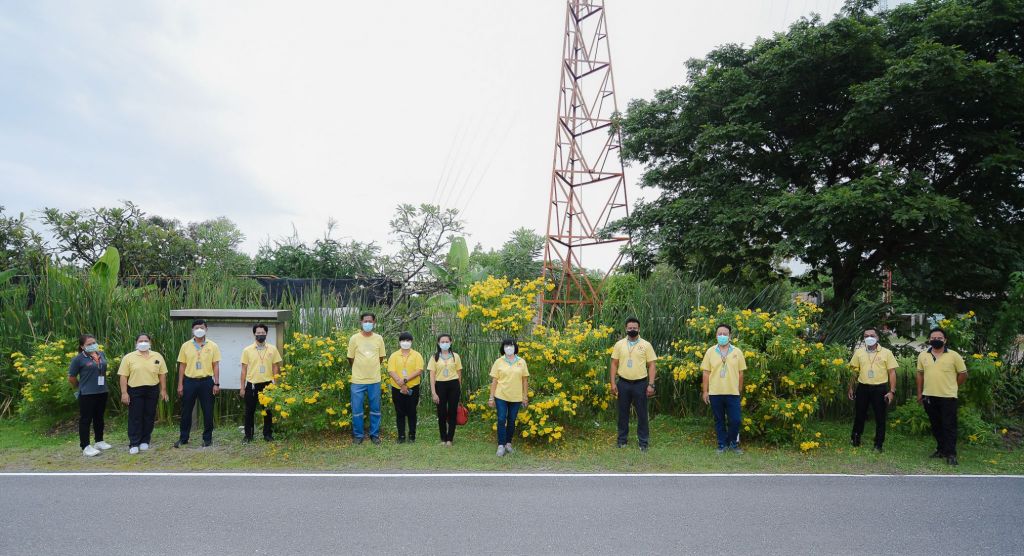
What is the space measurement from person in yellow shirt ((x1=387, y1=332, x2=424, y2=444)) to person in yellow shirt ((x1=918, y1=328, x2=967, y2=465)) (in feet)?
21.7

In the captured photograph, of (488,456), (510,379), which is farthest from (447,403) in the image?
(510,379)

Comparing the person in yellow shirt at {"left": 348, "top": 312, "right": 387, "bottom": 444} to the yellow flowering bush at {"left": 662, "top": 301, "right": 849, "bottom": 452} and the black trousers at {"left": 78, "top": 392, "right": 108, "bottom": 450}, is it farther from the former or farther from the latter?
the yellow flowering bush at {"left": 662, "top": 301, "right": 849, "bottom": 452}

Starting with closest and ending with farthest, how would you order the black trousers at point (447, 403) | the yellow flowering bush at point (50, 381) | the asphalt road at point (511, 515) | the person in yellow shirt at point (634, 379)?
the asphalt road at point (511, 515), the person in yellow shirt at point (634, 379), the black trousers at point (447, 403), the yellow flowering bush at point (50, 381)

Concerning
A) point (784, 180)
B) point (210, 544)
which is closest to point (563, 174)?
point (784, 180)

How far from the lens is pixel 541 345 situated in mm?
7785

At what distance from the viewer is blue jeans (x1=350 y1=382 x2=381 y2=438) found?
7.76 metres

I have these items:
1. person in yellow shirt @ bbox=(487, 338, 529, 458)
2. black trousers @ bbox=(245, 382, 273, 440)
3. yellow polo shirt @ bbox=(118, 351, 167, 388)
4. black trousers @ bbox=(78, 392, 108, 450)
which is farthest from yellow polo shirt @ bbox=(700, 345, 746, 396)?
black trousers @ bbox=(78, 392, 108, 450)

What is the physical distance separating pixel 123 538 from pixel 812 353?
796cm

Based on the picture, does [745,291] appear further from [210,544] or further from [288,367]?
[210,544]

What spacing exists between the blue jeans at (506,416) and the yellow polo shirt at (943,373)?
5.27m

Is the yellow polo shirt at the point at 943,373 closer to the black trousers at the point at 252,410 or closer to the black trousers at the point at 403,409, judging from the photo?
the black trousers at the point at 403,409

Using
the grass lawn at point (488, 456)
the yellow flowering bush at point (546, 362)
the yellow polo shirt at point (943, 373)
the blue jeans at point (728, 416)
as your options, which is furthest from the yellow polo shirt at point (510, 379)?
the yellow polo shirt at point (943, 373)

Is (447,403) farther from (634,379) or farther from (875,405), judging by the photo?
(875,405)

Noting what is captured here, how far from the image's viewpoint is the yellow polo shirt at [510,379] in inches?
291
